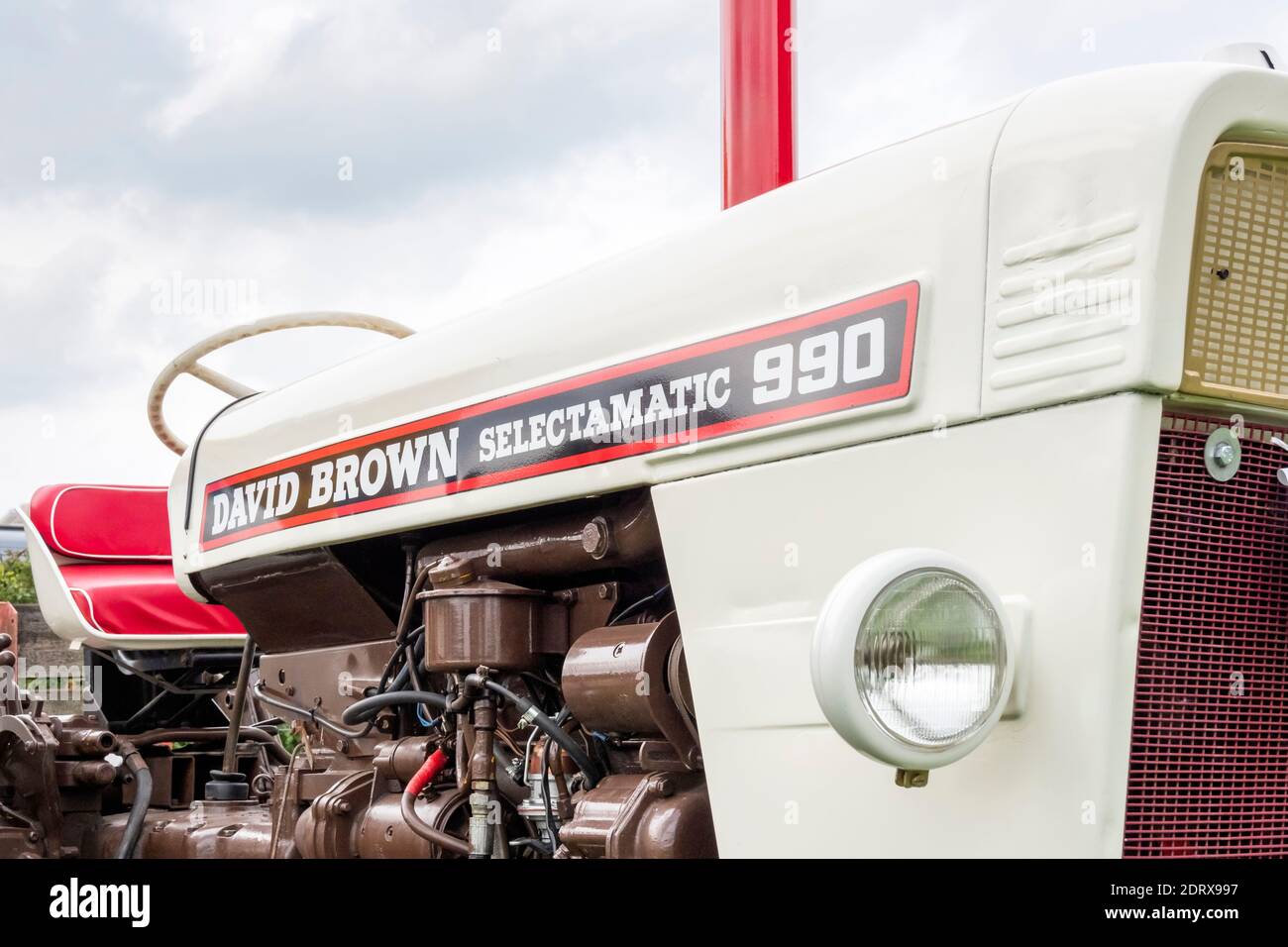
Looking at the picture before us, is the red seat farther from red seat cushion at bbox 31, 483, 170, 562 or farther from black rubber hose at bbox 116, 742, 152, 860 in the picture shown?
black rubber hose at bbox 116, 742, 152, 860

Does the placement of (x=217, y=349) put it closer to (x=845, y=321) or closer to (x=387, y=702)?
(x=387, y=702)

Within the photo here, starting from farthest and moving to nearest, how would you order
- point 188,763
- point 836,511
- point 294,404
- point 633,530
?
1. point 188,763
2. point 294,404
3. point 633,530
4. point 836,511

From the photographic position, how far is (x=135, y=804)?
372 cm

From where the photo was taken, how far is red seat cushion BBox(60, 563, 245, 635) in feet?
13.8

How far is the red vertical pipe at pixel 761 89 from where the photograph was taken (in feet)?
13.3

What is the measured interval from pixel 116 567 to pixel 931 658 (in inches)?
137

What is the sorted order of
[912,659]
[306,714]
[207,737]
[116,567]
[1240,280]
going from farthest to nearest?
[116,567], [207,737], [306,714], [1240,280], [912,659]

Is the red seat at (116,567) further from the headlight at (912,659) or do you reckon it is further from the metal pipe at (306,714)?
the headlight at (912,659)

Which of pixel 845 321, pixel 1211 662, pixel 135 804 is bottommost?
pixel 135 804

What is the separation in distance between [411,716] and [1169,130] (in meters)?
1.92

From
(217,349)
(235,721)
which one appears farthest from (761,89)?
(235,721)
